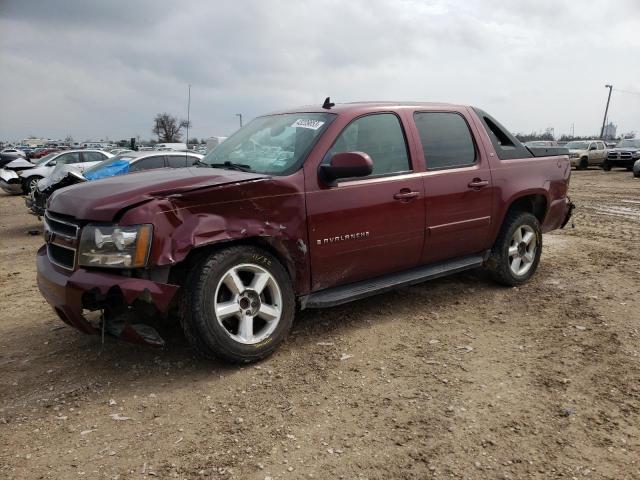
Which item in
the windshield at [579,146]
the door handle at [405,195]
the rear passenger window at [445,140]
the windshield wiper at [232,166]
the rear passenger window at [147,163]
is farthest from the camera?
the windshield at [579,146]

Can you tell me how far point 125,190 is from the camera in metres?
3.16

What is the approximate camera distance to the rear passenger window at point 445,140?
435cm

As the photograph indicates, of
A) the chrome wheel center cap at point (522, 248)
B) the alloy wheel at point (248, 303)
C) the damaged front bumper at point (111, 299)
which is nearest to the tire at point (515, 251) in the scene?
the chrome wheel center cap at point (522, 248)

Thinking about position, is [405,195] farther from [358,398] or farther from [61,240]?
[61,240]

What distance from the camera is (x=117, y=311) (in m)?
3.17

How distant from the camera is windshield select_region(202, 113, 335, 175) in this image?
373cm

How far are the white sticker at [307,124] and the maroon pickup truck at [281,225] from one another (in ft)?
0.04

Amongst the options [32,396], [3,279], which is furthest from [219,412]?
[3,279]

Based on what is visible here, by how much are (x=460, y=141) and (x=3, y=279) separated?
545 cm

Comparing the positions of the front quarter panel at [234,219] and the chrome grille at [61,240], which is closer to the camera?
the front quarter panel at [234,219]

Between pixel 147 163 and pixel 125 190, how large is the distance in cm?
779

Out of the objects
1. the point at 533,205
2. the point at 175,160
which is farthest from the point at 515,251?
the point at 175,160

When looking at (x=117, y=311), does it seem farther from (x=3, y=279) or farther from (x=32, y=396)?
(x=3, y=279)

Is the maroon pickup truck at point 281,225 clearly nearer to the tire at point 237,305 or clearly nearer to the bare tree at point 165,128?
the tire at point 237,305
